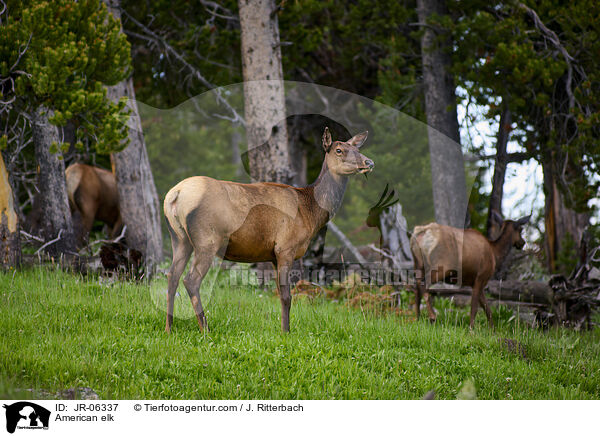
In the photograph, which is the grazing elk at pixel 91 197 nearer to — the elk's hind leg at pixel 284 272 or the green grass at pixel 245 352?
the green grass at pixel 245 352

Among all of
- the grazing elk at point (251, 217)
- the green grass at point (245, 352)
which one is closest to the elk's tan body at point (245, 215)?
the grazing elk at point (251, 217)

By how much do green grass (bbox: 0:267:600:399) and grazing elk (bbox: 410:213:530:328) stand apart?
3.01 feet

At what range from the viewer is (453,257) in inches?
329

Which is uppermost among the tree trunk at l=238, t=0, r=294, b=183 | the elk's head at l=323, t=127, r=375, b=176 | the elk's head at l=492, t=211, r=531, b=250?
the tree trunk at l=238, t=0, r=294, b=183

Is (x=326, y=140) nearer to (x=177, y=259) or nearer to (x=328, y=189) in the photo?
(x=328, y=189)

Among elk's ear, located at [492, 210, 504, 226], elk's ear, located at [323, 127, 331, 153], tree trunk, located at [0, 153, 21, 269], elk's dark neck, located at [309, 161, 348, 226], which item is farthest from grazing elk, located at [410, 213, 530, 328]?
tree trunk, located at [0, 153, 21, 269]

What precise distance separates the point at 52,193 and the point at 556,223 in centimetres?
1024

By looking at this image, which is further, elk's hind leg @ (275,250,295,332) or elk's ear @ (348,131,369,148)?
elk's hind leg @ (275,250,295,332)

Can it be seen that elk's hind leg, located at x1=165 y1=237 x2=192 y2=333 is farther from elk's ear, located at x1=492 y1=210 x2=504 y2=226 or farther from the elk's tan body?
elk's ear, located at x1=492 y1=210 x2=504 y2=226

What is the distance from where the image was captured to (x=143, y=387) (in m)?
4.90

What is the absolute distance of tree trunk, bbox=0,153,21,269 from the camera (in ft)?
25.5

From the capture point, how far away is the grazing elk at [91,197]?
10.2 metres

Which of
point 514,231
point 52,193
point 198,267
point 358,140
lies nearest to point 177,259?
point 198,267
